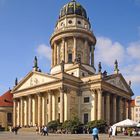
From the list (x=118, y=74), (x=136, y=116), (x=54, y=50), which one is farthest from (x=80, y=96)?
(x=136, y=116)

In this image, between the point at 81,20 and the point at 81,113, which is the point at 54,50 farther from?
the point at 81,113

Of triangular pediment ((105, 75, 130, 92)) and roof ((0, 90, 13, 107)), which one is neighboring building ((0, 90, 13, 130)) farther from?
triangular pediment ((105, 75, 130, 92))

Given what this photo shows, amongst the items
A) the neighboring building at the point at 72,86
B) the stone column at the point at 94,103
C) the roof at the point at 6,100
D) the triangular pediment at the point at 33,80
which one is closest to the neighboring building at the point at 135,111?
the neighboring building at the point at 72,86

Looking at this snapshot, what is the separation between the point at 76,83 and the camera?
77.6 m

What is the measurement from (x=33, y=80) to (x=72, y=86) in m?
12.0

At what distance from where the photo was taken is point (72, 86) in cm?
7638

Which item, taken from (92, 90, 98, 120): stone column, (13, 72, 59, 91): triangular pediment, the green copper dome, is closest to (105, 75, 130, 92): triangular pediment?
(92, 90, 98, 120): stone column

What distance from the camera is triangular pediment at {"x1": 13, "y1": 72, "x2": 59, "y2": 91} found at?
78812 mm

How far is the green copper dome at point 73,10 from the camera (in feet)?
312

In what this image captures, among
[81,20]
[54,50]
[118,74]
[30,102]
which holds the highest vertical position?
[81,20]

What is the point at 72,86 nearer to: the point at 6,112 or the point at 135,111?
the point at 6,112

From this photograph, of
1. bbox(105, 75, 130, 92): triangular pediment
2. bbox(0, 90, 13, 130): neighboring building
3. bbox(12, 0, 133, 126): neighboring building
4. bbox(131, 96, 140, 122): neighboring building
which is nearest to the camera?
bbox(12, 0, 133, 126): neighboring building

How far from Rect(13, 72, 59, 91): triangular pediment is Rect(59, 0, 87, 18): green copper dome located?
73.2 ft

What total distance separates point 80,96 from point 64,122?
1078cm
